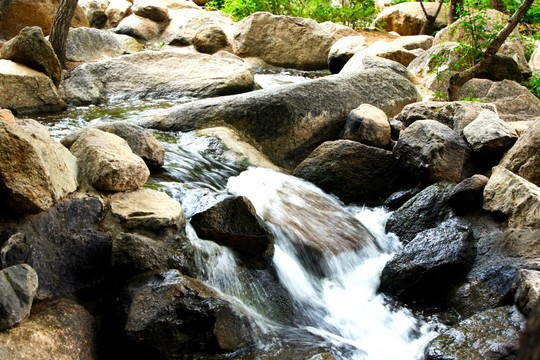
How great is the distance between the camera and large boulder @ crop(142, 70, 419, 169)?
21.9 feet

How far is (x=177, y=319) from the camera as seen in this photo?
3.08 meters

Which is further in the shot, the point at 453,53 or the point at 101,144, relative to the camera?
the point at 453,53

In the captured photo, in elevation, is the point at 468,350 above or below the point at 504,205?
below

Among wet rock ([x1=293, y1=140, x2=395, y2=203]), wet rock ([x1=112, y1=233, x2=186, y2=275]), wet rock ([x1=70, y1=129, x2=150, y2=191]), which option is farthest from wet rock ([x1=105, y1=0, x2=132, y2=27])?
wet rock ([x1=112, y1=233, x2=186, y2=275])

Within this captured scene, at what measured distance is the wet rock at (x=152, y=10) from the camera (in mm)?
16078

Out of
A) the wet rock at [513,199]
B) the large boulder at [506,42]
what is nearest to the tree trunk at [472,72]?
the large boulder at [506,42]

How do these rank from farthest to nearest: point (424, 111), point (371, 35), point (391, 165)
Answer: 1. point (371, 35)
2. point (424, 111)
3. point (391, 165)

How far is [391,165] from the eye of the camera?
6340 millimetres

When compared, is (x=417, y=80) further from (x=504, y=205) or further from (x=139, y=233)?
(x=139, y=233)

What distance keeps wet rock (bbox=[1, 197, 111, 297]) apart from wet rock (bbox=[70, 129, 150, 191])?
280 mm

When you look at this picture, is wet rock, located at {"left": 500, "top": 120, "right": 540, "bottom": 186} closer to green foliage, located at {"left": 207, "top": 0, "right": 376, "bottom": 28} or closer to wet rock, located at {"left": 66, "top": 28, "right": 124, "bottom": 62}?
wet rock, located at {"left": 66, "top": 28, "right": 124, "bottom": 62}

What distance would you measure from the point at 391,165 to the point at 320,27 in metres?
9.23

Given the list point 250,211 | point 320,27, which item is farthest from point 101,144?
point 320,27

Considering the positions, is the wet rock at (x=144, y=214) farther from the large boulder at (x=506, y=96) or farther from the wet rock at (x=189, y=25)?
the wet rock at (x=189, y=25)
